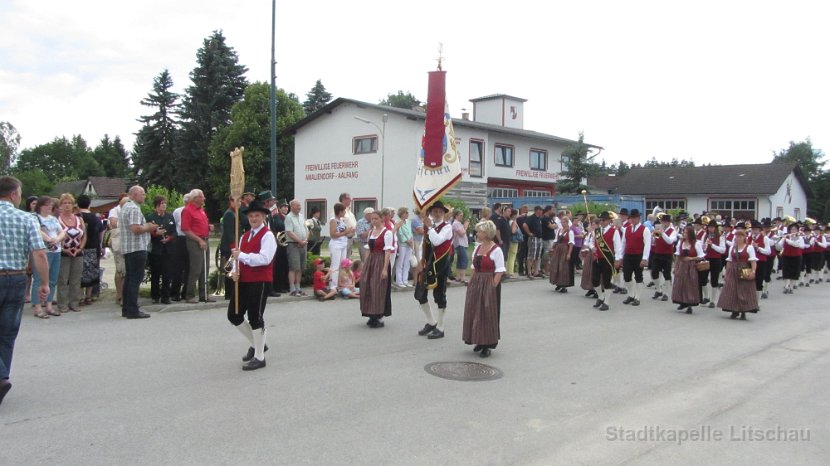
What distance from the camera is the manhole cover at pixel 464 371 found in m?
6.74

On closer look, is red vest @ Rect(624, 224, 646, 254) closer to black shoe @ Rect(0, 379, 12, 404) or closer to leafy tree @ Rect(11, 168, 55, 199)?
black shoe @ Rect(0, 379, 12, 404)

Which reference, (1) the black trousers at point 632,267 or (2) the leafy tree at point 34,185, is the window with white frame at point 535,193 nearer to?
(1) the black trousers at point 632,267

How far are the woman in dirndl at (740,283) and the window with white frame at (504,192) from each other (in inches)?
1081

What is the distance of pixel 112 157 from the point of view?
3994 inches

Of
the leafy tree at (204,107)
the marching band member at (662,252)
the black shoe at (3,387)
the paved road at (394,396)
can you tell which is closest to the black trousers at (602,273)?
the marching band member at (662,252)

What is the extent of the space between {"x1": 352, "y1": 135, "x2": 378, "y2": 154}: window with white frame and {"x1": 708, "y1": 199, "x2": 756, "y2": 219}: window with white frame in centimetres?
2900

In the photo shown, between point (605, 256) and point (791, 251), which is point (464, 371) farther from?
point (791, 251)

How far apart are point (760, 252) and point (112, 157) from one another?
10576cm

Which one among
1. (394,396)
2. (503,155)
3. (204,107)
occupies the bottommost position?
(394,396)

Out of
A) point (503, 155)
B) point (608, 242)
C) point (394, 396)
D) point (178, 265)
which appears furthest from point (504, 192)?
point (394, 396)

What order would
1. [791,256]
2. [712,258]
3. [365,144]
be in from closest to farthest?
[712,258]
[791,256]
[365,144]

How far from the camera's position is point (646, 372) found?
718 centimetres

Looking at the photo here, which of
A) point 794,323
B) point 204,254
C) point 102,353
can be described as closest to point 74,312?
point 204,254

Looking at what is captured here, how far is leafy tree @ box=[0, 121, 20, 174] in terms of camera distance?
7400 centimetres
